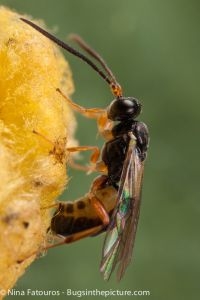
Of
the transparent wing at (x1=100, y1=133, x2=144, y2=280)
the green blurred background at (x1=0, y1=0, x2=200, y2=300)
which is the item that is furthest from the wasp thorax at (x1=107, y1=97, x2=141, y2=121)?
the green blurred background at (x1=0, y1=0, x2=200, y2=300)

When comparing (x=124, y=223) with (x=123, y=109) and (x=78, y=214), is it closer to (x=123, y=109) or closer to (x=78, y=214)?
(x=78, y=214)

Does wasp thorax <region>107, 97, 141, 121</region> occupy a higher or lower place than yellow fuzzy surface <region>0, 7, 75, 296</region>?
higher

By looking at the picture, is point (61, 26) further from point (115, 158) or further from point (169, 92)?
point (115, 158)

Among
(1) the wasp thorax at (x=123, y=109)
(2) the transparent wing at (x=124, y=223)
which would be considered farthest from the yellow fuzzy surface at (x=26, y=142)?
(1) the wasp thorax at (x=123, y=109)

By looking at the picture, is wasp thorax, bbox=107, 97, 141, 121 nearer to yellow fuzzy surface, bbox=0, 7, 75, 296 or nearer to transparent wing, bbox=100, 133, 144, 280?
transparent wing, bbox=100, 133, 144, 280

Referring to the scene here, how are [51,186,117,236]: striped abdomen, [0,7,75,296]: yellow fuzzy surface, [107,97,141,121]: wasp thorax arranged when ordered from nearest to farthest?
[0,7,75,296]: yellow fuzzy surface, [51,186,117,236]: striped abdomen, [107,97,141,121]: wasp thorax

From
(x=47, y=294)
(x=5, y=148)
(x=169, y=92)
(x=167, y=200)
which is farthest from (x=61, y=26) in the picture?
(x=5, y=148)
